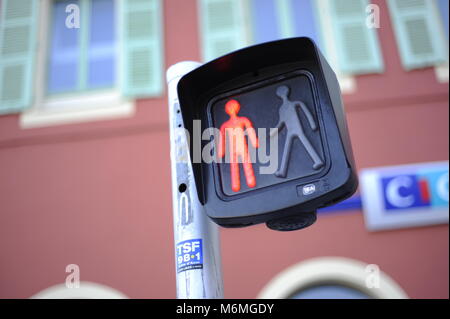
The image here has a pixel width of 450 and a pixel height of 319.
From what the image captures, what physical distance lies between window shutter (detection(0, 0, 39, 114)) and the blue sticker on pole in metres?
5.23

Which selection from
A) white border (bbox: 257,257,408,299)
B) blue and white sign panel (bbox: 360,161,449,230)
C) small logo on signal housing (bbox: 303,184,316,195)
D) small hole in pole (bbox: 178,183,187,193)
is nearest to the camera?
small logo on signal housing (bbox: 303,184,316,195)

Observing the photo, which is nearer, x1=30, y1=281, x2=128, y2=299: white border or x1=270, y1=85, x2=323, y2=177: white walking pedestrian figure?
x1=270, y1=85, x2=323, y2=177: white walking pedestrian figure

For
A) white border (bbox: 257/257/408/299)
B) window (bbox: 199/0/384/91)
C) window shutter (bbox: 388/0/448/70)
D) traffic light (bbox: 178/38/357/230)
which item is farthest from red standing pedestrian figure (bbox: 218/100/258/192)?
window shutter (bbox: 388/0/448/70)

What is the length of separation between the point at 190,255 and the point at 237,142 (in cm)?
39

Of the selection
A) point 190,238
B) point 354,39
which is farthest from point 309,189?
point 354,39

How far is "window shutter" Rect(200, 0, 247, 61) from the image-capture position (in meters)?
6.43

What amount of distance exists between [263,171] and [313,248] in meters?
4.07

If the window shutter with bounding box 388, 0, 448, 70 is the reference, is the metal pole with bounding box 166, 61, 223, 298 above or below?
below

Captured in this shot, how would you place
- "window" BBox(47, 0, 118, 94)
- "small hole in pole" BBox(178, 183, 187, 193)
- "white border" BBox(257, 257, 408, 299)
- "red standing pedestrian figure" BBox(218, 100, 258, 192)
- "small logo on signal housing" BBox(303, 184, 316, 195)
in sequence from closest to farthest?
1. "small logo on signal housing" BBox(303, 184, 316, 195)
2. "red standing pedestrian figure" BBox(218, 100, 258, 192)
3. "small hole in pole" BBox(178, 183, 187, 193)
4. "white border" BBox(257, 257, 408, 299)
5. "window" BBox(47, 0, 118, 94)

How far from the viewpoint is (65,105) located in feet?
21.5

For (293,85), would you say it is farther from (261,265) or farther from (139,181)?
(139,181)

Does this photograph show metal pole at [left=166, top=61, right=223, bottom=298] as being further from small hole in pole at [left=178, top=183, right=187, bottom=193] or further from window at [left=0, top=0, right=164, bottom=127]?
window at [left=0, top=0, right=164, bottom=127]

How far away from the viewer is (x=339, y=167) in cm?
150

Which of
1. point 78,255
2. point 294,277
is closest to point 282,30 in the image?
point 294,277
